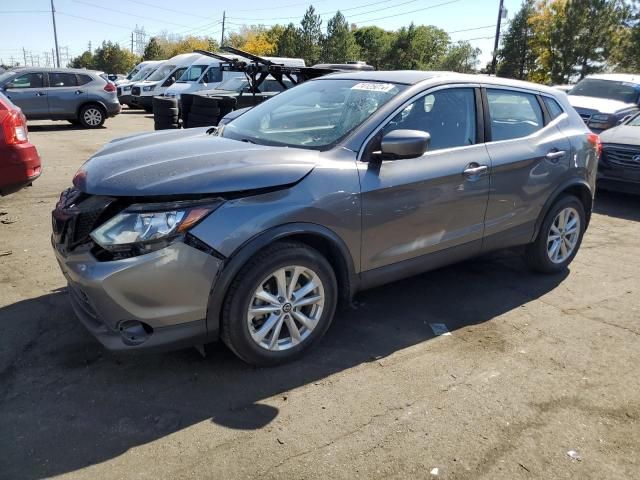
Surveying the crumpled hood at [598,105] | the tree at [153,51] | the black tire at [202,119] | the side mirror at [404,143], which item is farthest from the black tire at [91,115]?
the tree at [153,51]

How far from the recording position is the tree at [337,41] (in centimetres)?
4738

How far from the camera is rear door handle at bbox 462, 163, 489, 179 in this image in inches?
149

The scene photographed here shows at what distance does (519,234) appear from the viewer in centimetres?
438

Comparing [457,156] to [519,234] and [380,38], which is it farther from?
[380,38]

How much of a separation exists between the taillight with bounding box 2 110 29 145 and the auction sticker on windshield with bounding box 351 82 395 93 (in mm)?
3404

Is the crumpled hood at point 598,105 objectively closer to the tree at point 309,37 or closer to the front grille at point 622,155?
the front grille at point 622,155

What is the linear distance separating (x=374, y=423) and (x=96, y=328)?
156 centimetres

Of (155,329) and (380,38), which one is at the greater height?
(380,38)

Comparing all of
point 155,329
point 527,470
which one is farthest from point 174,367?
point 527,470

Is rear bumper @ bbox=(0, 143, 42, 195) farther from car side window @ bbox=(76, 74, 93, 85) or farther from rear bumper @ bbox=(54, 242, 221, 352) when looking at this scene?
car side window @ bbox=(76, 74, 93, 85)

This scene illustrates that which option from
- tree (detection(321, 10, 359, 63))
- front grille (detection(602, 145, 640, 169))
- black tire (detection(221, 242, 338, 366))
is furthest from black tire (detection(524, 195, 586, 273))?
tree (detection(321, 10, 359, 63))

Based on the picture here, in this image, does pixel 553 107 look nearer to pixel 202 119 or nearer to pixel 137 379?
pixel 137 379

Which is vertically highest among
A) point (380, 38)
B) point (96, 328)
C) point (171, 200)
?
point (380, 38)

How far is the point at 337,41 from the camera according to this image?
156ft
